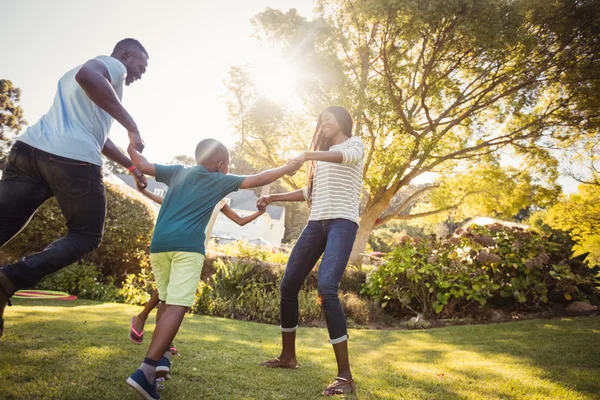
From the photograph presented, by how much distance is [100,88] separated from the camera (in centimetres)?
223

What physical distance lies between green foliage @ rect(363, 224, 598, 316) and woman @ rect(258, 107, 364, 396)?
4.19m

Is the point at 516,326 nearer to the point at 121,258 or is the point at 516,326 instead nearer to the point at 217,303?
the point at 217,303

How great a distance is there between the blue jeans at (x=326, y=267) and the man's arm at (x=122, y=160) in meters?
1.37

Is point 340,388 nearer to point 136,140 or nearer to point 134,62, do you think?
Answer: point 136,140

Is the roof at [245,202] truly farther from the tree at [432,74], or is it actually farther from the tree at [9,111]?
the tree at [432,74]

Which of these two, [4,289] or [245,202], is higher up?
[245,202]

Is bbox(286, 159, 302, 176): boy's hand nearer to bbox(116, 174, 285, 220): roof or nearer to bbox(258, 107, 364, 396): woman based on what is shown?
bbox(258, 107, 364, 396): woman

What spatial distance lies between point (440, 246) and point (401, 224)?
1477 inches

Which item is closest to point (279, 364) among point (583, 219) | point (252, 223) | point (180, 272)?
point (180, 272)

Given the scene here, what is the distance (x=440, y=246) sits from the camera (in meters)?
7.36

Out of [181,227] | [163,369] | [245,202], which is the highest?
[245,202]

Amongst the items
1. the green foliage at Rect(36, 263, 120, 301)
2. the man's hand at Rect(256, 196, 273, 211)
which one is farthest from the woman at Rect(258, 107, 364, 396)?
the green foliage at Rect(36, 263, 120, 301)

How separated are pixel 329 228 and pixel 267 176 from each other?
70 cm

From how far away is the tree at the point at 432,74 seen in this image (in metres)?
10.0
